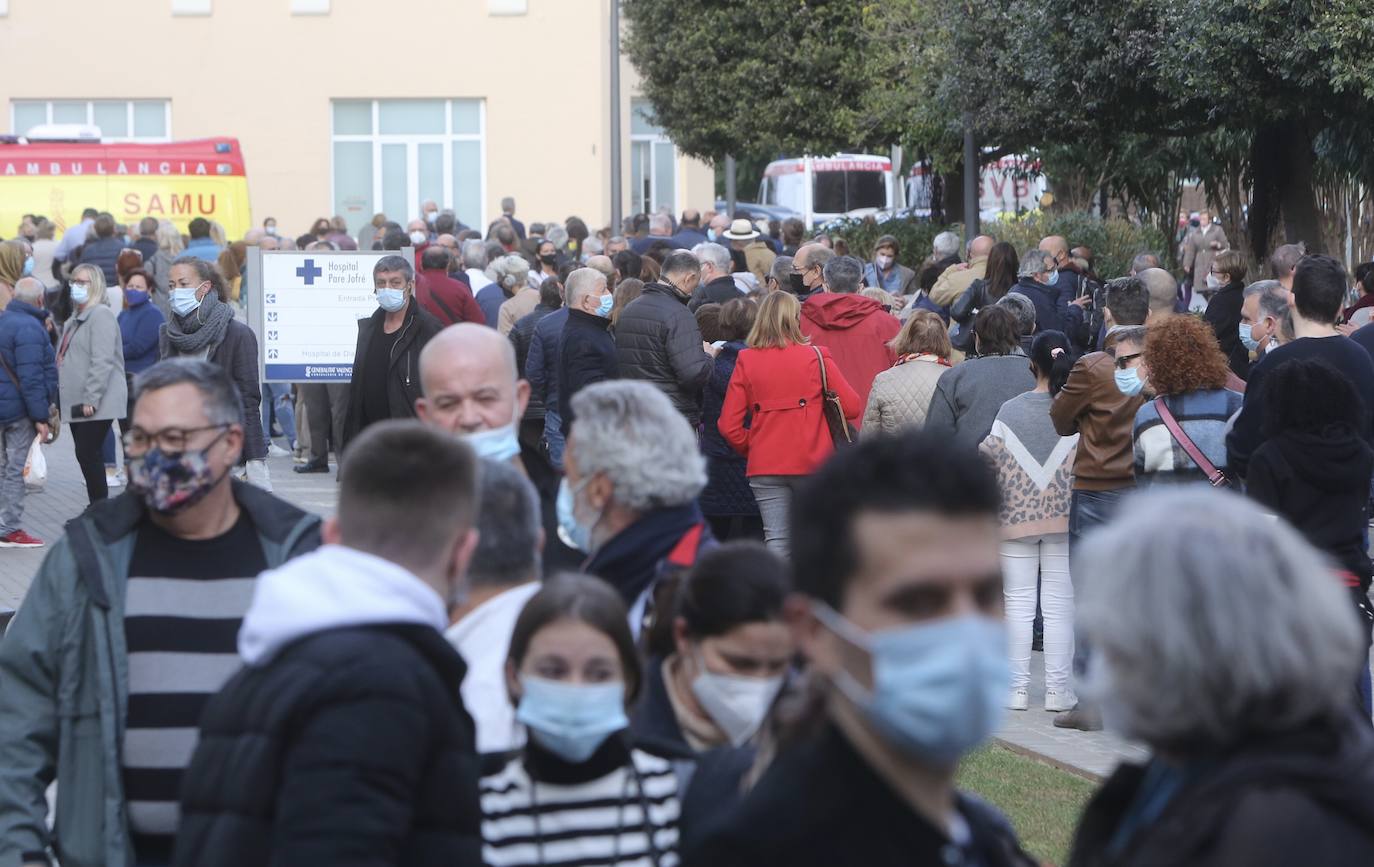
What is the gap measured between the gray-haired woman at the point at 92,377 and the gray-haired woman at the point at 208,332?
2.85 feet

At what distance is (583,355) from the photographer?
37.0ft

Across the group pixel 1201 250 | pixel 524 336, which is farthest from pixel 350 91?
pixel 524 336

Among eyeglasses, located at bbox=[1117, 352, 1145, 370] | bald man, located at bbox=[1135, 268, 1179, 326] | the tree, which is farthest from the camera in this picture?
the tree

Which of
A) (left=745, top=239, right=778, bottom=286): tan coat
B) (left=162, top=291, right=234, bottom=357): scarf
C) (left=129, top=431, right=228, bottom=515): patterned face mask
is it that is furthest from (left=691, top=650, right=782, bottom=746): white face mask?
(left=745, top=239, right=778, bottom=286): tan coat

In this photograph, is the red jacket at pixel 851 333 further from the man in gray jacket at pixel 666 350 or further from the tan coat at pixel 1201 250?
the tan coat at pixel 1201 250

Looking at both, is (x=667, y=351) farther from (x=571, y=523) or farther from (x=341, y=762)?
(x=341, y=762)

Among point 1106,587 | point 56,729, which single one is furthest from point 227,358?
point 1106,587

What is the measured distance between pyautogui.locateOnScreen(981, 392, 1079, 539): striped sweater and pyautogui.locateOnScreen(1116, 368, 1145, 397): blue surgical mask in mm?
470

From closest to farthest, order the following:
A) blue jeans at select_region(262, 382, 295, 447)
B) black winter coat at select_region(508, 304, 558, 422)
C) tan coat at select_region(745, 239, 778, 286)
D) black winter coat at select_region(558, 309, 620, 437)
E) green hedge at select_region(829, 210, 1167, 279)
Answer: black winter coat at select_region(558, 309, 620, 437) → black winter coat at select_region(508, 304, 558, 422) → tan coat at select_region(745, 239, 778, 286) → blue jeans at select_region(262, 382, 295, 447) → green hedge at select_region(829, 210, 1167, 279)

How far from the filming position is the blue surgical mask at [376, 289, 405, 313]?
11.7m

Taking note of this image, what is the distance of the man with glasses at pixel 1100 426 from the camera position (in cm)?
864

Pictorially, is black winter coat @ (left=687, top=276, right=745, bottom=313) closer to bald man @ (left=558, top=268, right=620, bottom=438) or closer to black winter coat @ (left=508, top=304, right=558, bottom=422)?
black winter coat @ (left=508, top=304, right=558, bottom=422)

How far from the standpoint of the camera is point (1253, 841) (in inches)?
87.8

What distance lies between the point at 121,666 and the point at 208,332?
9.24 meters
